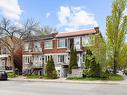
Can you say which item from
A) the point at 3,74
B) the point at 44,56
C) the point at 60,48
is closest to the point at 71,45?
the point at 60,48

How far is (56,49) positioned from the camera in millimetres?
48469

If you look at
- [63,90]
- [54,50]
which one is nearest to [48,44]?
[54,50]

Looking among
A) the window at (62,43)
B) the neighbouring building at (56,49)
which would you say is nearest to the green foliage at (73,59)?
the neighbouring building at (56,49)

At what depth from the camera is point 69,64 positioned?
44.2 meters

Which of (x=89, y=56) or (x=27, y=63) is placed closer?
(x=89, y=56)

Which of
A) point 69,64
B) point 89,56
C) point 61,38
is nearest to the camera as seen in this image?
point 89,56

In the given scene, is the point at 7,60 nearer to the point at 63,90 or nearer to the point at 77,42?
the point at 77,42

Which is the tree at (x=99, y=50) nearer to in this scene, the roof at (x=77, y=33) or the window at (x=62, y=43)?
the roof at (x=77, y=33)

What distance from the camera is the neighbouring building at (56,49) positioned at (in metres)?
45.3

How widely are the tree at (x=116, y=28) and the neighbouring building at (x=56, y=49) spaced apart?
2881 mm

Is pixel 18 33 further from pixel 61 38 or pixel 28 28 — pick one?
pixel 61 38

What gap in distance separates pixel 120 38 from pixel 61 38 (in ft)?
38.4

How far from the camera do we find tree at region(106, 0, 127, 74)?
41.1 meters

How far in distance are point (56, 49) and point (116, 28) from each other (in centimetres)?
1278
